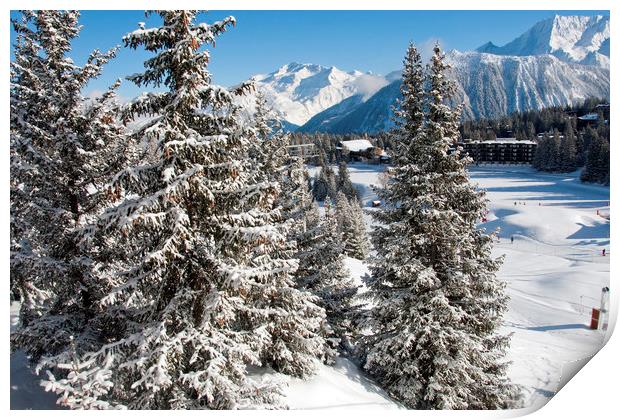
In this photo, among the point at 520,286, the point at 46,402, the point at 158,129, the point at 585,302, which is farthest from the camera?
the point at 520,286

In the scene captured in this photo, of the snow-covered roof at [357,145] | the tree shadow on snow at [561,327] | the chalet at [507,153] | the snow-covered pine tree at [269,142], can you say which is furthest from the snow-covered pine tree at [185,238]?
the snow-covered roof at [357,145]

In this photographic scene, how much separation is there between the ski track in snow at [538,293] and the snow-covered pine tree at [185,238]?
8.92 ft

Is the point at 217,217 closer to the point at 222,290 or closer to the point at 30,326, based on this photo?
the point at 222,290

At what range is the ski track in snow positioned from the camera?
1015 centimetres

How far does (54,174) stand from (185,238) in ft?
14.8

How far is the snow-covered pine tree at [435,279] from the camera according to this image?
11.0 metres

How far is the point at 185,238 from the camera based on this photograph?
278 inches

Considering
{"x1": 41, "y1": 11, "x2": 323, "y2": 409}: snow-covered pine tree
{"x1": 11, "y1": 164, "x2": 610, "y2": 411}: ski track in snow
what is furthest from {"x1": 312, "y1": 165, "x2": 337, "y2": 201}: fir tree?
{"x1": 41, "y1": 11, "x2": 323, "y2": 409}: snow-covered pine tree

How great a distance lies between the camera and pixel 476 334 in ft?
40.3

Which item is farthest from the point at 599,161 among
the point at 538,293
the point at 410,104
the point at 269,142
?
the point at 269,142

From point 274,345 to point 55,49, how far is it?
9168 millimetres

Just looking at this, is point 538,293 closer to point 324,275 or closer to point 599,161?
point 599,161

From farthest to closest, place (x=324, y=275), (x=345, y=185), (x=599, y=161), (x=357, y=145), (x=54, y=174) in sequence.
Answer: (x=357, y=145), (x=345, y=185), (x=599, y=161), (x=324, y=275), (x=54, y=174)

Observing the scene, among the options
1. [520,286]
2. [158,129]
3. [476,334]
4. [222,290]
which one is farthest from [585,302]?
[158,129]
